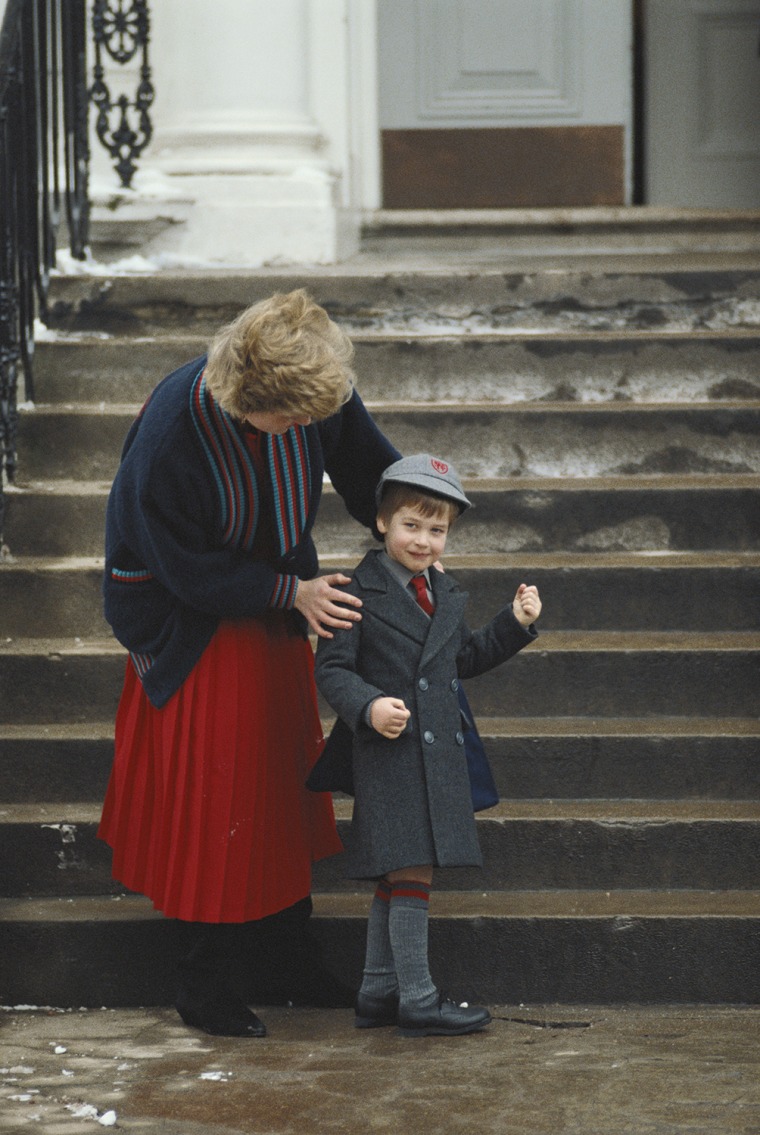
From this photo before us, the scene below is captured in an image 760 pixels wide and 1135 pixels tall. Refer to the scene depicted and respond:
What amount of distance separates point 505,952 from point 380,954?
358 millimetres

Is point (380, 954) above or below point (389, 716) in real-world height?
below

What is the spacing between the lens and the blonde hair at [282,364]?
3.06 meters

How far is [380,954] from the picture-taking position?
11.3 feet

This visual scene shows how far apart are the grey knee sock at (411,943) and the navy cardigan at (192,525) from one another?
65cm

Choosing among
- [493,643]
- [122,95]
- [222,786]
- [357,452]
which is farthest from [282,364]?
[122,95]

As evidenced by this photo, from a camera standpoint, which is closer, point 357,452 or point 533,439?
point 357,452

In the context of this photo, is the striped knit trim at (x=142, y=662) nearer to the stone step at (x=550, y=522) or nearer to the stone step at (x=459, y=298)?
the stone step at (x=550, y=522)

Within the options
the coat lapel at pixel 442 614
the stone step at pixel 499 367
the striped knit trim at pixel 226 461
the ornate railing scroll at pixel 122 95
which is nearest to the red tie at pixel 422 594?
the coat lapel at pixel 442 614

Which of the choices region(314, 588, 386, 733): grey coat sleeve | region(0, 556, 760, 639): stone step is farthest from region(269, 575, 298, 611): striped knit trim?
region(0, 556, 760, 639): stone step

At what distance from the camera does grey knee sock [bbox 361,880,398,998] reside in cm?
344

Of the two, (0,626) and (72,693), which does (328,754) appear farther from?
(0,626)

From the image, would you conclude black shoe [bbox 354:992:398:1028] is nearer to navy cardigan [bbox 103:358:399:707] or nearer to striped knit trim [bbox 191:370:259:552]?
navy cardigan [bbox 103:358:399:707]

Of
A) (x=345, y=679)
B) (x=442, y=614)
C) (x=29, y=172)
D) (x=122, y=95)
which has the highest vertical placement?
(x=122, y=95)

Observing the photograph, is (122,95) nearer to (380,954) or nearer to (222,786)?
(222,786)
